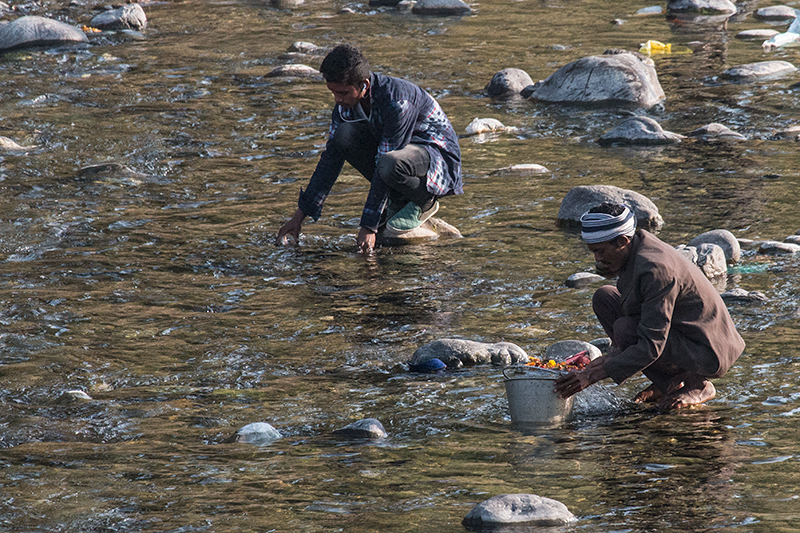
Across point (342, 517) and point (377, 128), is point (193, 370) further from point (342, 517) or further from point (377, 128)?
point (377, 128)

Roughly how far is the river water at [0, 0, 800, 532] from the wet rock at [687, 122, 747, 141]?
0.61 ft

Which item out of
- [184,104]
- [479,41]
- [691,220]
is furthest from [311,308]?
[479,41]

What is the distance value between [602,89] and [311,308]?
5.99 meters

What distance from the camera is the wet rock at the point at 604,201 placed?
20.7 feet

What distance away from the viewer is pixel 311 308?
5320 mm

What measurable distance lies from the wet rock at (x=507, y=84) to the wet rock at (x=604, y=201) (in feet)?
14.0

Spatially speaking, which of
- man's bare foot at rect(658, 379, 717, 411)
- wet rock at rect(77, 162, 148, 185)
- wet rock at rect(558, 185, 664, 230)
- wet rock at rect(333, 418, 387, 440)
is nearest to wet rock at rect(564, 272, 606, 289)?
wet rock at rect(558, 185, 664, 230)

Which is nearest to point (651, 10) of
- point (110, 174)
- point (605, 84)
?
point (605, 84)

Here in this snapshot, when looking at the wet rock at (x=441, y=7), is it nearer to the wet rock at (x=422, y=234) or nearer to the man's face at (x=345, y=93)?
the wet rock at (x=422, y=234)

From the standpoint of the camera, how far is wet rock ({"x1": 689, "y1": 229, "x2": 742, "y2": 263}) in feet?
18.5

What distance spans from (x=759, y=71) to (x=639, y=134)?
3.28 m

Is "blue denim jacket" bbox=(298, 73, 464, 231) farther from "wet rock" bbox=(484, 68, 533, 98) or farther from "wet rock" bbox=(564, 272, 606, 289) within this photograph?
"wet rock" bbox=(484, 68, 533, 98)

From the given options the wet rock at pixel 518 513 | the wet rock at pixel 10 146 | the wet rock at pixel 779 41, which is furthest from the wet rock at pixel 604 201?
the wet rock at pixel 779 41

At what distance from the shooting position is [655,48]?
12.8 meters
